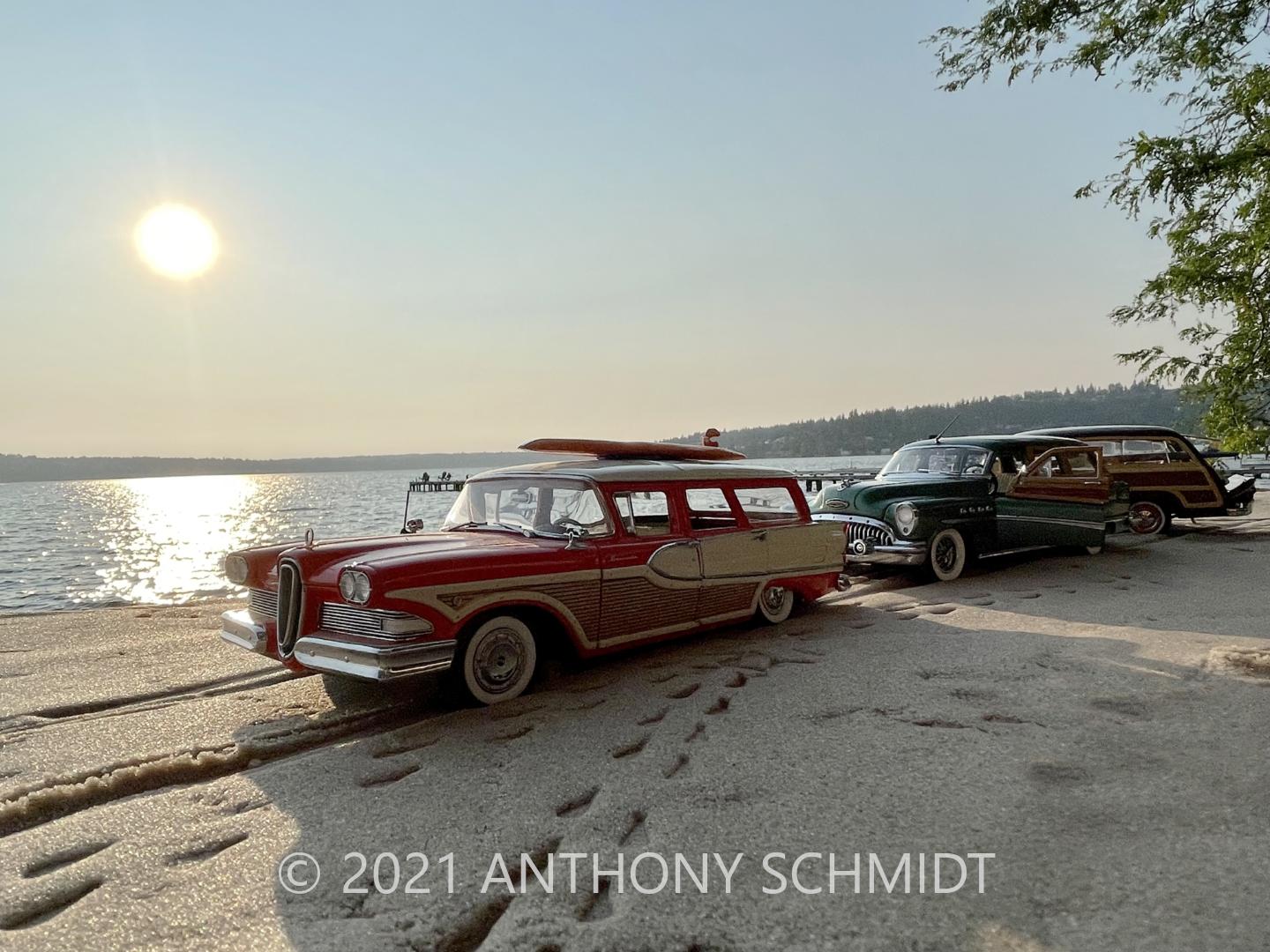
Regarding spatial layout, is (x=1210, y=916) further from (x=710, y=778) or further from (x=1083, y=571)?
(x=1083, y=571)

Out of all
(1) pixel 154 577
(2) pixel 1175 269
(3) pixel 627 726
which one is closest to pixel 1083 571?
(2) pixel 1175 269

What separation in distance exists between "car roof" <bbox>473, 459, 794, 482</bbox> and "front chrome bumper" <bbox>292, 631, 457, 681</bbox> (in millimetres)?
1813

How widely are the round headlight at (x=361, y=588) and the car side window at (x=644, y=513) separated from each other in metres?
1.95

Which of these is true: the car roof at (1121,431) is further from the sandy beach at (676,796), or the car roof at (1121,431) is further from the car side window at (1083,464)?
the sandy beach at (676,796)

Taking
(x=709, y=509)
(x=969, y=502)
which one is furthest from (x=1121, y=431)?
(x=709, y=509)

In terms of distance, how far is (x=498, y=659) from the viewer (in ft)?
17.2

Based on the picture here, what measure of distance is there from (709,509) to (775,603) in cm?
119

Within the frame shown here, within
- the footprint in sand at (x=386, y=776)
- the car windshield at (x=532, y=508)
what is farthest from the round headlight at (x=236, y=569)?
the footprint in sand at (x=386, y=776)

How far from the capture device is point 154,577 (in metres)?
22.3

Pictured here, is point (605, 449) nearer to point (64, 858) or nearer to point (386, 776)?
point (386, 776)

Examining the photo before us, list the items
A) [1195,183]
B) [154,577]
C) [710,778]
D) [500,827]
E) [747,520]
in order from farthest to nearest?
[154,577], [1195,183], [747,520], [710,778], [500,827]

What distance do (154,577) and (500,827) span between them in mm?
22745

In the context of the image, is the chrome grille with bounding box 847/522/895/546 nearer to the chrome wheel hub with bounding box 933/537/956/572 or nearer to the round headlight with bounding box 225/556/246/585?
the chrome wheel hub with bounding box 933/537/956/572

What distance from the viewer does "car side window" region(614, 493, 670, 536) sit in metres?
6.06
